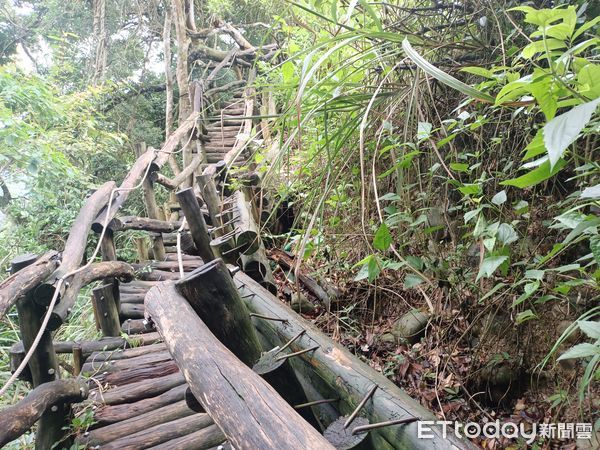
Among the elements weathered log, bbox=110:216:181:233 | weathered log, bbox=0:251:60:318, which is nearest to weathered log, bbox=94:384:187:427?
weathered log, bbox=0:251:60:318

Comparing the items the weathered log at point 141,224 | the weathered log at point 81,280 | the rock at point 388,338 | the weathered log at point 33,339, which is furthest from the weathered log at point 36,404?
the rock at point 388,338

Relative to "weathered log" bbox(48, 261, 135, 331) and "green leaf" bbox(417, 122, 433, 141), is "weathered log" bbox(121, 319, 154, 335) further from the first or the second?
"green leaf" bbox(417, 122, 433, 141)

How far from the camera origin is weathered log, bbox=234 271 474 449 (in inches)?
43.4

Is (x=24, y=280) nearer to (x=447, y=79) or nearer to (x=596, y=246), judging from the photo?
(x=447, y=79)

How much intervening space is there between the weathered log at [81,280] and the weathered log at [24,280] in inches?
6.6

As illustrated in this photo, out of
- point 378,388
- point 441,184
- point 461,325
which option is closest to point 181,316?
point 378,388

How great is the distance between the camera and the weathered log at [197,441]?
186 cm

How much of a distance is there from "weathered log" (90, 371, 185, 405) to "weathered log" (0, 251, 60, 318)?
0.84 metres

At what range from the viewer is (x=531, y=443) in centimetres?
175

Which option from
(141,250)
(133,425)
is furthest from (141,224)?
(133,425)

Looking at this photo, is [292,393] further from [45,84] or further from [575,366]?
[45,84]

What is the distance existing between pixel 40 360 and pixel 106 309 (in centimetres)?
83

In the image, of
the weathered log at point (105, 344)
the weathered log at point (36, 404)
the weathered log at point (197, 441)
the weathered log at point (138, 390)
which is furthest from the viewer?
the weathered log at point (105, 344)

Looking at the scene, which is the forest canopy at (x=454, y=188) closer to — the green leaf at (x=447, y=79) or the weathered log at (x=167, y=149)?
the green leaf at (x=447, y=79)
